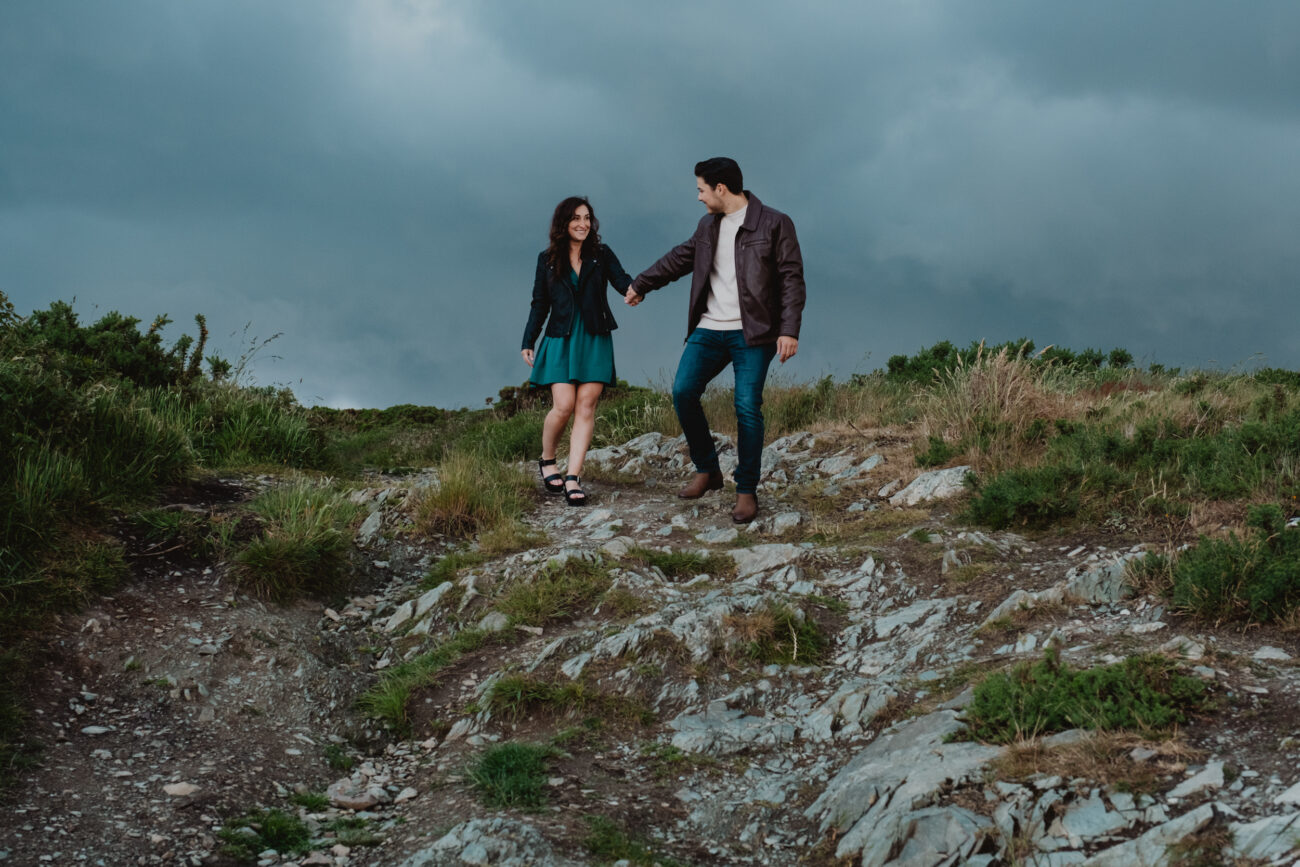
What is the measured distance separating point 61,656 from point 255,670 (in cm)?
104

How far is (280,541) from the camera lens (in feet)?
22.4

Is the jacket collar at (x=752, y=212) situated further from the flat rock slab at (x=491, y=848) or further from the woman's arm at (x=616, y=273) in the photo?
the flat rock slab at (x=491, y=848)

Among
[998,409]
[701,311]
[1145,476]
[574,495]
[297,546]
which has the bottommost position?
[297,546]

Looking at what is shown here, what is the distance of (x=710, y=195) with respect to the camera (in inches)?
308

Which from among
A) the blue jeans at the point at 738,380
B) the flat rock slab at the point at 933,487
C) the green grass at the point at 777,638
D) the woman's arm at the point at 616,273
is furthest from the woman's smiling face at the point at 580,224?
the green grass at the point at 777,638

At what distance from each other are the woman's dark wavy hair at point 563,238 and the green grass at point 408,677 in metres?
3.72

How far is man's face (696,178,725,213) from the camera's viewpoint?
25.7 feet

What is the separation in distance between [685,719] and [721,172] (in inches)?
176

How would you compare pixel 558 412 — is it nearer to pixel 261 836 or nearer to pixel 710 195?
pixel 710 195

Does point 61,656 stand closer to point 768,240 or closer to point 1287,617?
point 768,240

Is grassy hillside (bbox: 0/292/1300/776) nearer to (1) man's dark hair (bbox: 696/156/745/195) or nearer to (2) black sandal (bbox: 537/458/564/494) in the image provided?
(2) black sandal (bbox: 537/458/564/494)

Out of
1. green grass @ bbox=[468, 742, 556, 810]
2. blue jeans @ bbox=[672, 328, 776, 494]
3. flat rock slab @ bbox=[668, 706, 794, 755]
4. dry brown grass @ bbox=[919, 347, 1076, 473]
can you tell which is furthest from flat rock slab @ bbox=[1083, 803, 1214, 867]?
dry brown grass @ bbox=[919, 347, 1076, 473]

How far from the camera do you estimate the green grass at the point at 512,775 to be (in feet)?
13.6

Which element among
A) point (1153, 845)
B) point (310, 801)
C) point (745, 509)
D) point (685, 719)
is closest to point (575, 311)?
point (745, 509)
